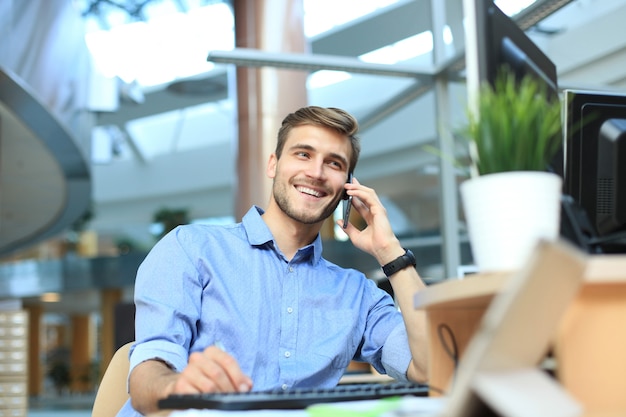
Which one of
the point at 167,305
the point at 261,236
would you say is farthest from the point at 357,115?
the point at 167,305

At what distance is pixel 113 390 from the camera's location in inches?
67.6

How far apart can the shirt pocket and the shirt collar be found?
162 millimetres

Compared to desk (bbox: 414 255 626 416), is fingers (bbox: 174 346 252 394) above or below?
below

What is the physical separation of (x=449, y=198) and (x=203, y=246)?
105 inches

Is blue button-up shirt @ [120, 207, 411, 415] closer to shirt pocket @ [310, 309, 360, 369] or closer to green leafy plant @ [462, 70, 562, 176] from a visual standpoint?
shirt pocket @ [310, 309, 360, 369]

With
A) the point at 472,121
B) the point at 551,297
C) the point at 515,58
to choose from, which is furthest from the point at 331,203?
the point at 551,297

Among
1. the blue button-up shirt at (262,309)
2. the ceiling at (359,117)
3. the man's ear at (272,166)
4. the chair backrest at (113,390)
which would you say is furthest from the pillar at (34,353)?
the blue button-up shirt at (262,309)

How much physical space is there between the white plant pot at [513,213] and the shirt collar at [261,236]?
2.87 feet

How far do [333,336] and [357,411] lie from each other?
816mm

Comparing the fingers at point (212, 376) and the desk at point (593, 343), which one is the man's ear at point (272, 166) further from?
the desk at point (593, 343)

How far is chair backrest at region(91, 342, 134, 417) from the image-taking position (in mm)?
1703

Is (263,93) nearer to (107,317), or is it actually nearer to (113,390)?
(113,390)

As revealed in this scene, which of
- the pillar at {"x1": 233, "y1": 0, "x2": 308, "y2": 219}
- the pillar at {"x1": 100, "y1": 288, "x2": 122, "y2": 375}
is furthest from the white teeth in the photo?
the pillar at {"x1": 100, "y1": 288, "x2": 122, "y2": 375}

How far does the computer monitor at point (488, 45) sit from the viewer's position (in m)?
1.21
